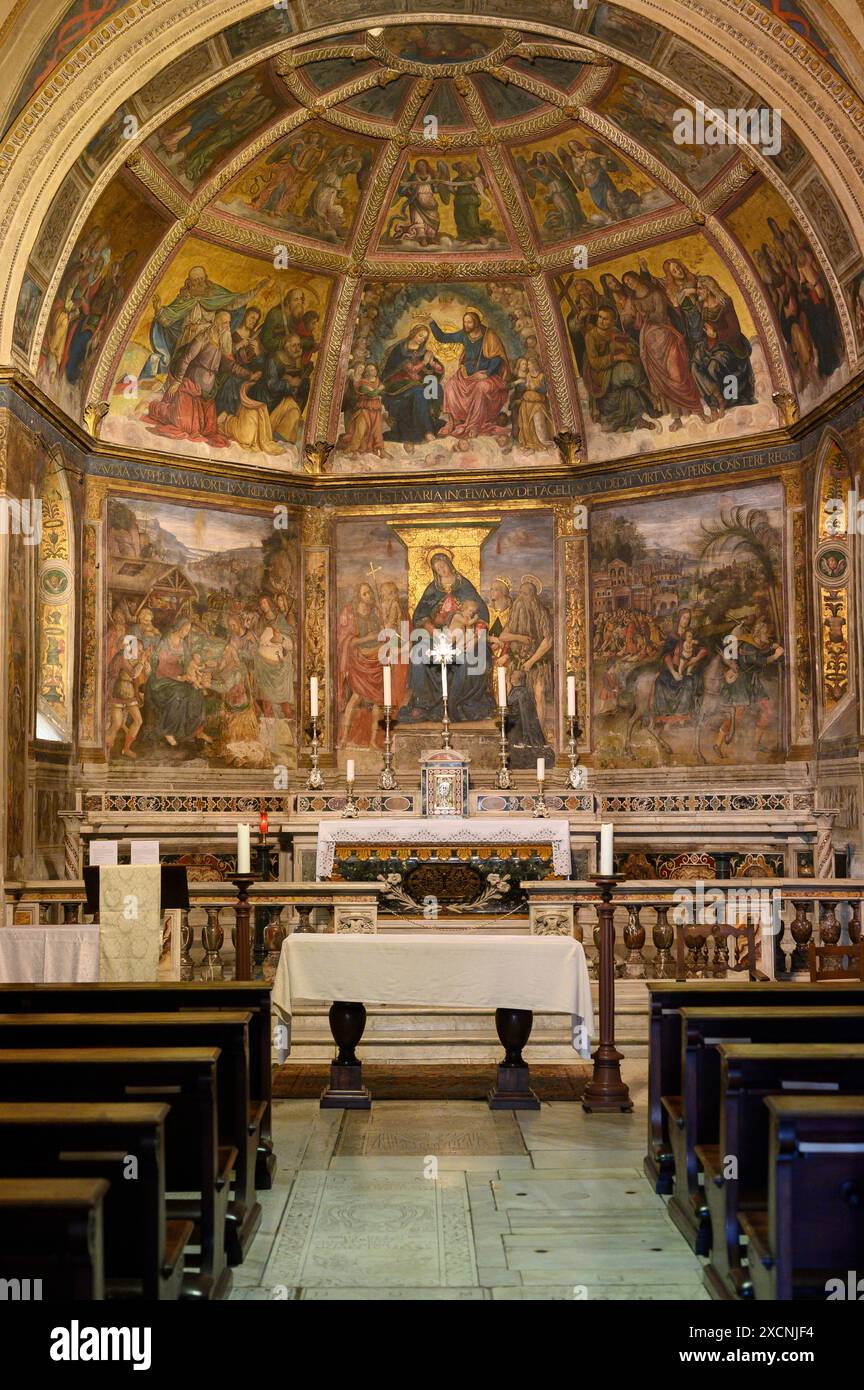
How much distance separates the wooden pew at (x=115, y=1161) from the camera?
4.47 meters

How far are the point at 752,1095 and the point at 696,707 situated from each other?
13.7 meters

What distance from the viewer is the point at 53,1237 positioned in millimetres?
3826

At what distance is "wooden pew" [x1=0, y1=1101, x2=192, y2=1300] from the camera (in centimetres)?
447

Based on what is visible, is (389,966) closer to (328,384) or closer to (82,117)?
(82,117)

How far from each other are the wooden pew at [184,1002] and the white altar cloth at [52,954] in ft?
10.1

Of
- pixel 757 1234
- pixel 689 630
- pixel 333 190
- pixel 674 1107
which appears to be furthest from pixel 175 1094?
pixel 333 190

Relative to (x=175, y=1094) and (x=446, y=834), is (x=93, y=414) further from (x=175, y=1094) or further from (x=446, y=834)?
(x=175, y=1094)

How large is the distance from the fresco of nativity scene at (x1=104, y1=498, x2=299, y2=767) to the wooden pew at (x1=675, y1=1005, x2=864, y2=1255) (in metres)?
13.1

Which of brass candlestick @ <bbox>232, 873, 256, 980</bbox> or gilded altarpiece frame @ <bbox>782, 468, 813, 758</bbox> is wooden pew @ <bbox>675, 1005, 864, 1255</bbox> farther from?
gilded altarpiece frame @ <bbox>782, 468, 813, 758</bbox>

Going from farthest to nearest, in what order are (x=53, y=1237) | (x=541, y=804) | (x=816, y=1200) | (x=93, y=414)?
(x=93, y=414)
(x=541, y=804)
(x=816, y=1200)
(x=53, y=1237)

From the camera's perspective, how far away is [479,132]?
729 inches

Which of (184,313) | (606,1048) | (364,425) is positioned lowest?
(606,1048)

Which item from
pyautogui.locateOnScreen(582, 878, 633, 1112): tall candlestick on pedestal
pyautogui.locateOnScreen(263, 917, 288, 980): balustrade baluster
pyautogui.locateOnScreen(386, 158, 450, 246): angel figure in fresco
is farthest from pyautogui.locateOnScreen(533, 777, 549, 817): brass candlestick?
pyautogui.locateOnScreen(386, 158, 450, 246): angel figure in fresco
